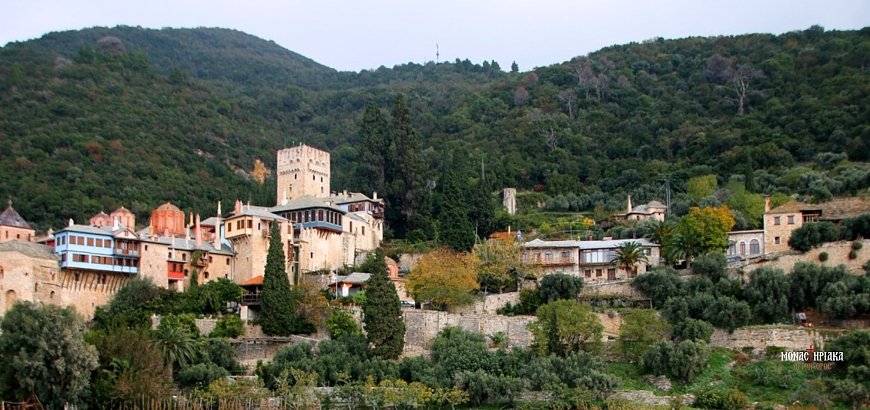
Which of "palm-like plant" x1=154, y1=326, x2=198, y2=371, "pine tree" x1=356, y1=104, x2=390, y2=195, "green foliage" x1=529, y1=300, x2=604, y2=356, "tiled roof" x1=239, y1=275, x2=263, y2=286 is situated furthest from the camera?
"pine tree" x1=356, y1=104, x2=390, y2=195

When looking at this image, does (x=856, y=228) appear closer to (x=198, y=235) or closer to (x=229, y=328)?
(x=229, y=328)

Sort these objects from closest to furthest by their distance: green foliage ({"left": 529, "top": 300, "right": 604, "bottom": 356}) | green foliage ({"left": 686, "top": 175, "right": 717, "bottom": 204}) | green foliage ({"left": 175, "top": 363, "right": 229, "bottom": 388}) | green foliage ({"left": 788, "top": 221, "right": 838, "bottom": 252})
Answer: green foliage ({"left": 175, "top": 363, "right": 229, "bottom": 388}) < green foliage ({"left": 529, "top": 300, "right": 604, "bottom": 356}) < green foliage ({"left": 788, "top": 221, "right": 838, "bottom": 252}) < green foliage ({"left": 686, "top": 175, "right": 717, "bottom": 204})

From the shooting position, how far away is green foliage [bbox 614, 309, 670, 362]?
47.5 metres

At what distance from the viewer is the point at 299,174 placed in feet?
225

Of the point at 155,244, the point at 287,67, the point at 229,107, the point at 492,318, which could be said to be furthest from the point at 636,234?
the point at 287,67

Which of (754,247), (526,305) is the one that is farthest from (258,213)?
(754,247)

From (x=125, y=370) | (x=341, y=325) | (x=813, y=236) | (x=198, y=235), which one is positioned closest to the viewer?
(x=125, y=370)

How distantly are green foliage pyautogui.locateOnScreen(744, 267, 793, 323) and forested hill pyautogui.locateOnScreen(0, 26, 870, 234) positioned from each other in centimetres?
956

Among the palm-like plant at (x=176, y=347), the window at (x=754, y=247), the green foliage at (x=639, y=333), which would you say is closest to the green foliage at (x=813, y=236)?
the window at (x=754, y=247)

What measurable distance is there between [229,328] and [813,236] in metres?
26.1

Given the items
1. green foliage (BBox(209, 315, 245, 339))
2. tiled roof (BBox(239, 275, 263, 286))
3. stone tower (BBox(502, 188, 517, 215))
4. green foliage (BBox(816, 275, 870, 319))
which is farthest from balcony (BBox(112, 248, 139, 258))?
green foliage (BBox(816, 275, 870, 319))

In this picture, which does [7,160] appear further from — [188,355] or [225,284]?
[188,355]

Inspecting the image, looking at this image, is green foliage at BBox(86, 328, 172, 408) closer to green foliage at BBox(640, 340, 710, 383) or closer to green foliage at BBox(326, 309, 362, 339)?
green foliage at BBox(326, 309, 362, 339)

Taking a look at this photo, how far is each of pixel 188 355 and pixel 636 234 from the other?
989 inches
